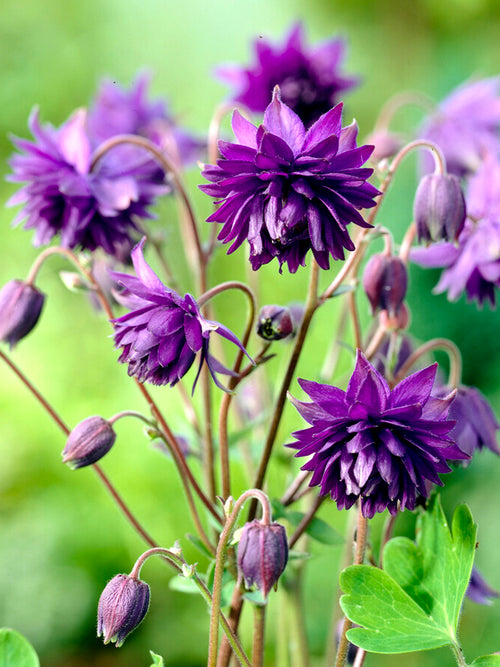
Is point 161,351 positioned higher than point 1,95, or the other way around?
point 1,95

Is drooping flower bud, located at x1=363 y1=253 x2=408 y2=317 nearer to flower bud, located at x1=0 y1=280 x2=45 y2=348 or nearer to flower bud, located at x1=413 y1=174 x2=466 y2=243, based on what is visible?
flower bud, located at x1=413 y1=174 x2=466 y2=243

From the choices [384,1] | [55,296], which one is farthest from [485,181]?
[384,1]

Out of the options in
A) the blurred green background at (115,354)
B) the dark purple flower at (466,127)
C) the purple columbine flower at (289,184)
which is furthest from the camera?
the blurred green background at (115,354)

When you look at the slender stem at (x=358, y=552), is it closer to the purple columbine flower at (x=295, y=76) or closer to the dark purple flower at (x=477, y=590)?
the dark purple flower at (x=477, y=590)

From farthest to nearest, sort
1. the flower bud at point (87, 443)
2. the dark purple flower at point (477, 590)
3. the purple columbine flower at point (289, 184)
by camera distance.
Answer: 1. the dark purple flower at point (477, 590)
2. the flower bud at point (87, 443)
3. the purple columbine flower at point (289, 184)

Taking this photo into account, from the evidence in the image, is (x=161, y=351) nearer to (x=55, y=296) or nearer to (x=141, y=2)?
(x=55, y=296)

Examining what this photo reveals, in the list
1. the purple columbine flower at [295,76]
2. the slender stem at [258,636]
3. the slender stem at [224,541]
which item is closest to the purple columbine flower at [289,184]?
the slender stem at [224,541]

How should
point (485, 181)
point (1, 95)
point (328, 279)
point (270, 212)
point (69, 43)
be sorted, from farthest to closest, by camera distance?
1. point (69, 43)
2. point (1, 95)
3. point (328, 279)
4. point (485, 181)
5. point (270, 212)
